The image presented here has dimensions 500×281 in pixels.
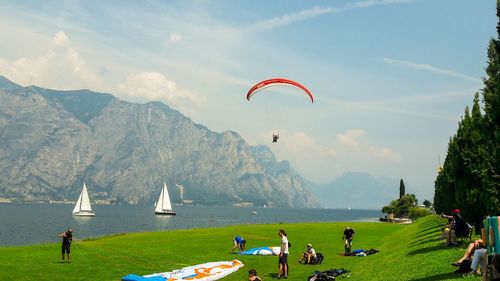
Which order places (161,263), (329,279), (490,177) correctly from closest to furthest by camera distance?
1. (329,279)
2. (490,177)
3. (161,263)

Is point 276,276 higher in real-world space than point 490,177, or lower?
lower

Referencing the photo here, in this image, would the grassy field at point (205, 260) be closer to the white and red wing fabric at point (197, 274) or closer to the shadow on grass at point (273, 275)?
the shadow on grass at point (273, 275)

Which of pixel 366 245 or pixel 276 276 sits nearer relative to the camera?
pixel 276 276

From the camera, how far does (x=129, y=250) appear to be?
41.6 meters

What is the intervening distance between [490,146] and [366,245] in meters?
23.7

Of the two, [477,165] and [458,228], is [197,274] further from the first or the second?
[477,165]

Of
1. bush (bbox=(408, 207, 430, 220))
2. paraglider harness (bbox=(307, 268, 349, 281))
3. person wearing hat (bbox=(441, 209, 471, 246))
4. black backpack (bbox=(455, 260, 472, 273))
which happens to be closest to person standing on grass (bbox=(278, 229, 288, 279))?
paraglider harness (bbox=(307, 268, 349, 281))

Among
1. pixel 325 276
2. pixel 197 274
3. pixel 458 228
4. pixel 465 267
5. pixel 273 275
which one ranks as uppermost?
pixel 458 228

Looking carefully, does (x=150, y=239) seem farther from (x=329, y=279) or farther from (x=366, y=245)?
(x=329, y=279)

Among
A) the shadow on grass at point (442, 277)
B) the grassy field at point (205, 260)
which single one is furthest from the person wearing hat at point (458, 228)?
the shadow on grass at point (442, 277)

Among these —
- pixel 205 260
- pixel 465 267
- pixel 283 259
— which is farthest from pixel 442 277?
pixel 205 260

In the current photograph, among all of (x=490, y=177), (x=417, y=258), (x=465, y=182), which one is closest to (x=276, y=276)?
(x=417, y=258)

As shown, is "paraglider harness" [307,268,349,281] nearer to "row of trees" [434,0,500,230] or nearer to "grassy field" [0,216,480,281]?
"grassy field" [0,216,480,281]

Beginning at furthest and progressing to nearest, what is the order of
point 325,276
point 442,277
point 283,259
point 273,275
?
point 273,275 < point 283,259 < point 325,276 < point 442,277
